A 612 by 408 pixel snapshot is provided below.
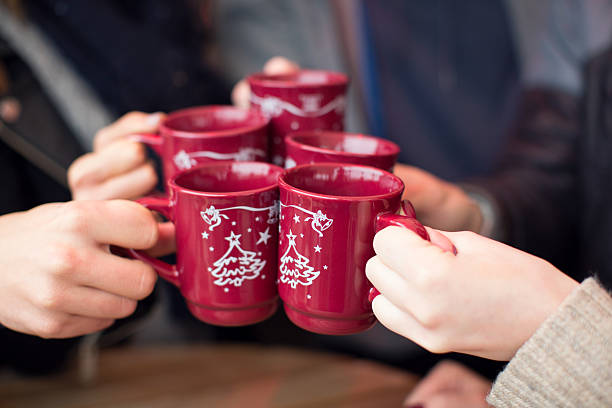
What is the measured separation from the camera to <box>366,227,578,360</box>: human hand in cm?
40

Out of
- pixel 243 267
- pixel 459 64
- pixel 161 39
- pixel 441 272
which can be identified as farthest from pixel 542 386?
pixel 459 64

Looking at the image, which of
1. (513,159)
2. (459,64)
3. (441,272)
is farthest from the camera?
(459,64)

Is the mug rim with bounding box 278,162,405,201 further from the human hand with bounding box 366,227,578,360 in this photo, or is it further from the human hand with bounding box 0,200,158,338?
the human hand with bounding box 0,200,158,338

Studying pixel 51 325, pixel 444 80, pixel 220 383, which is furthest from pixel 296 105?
pixel 444 80

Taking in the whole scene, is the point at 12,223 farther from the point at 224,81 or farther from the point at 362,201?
the point at 224,81

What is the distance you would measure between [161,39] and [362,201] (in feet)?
3.25

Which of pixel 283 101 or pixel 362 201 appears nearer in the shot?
pixel 362 201

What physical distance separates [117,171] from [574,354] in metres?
0.63

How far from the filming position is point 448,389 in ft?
2.39

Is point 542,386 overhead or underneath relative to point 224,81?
underneath

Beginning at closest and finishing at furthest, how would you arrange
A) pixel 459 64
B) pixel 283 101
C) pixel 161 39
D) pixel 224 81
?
1. pixel 283 101
2. pixel 161 39
3. pixel 224 81
4. pixel 459 64

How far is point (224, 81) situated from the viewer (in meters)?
1.55

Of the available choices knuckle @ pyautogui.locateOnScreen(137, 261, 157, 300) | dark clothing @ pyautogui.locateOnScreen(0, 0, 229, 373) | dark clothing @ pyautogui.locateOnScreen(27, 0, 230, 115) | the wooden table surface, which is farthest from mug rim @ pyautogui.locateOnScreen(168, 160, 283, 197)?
dark clothing @ pyautogui.locateOnScreen(27, 0, 230, 115)

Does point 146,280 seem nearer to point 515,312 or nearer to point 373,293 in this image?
point 373,293
